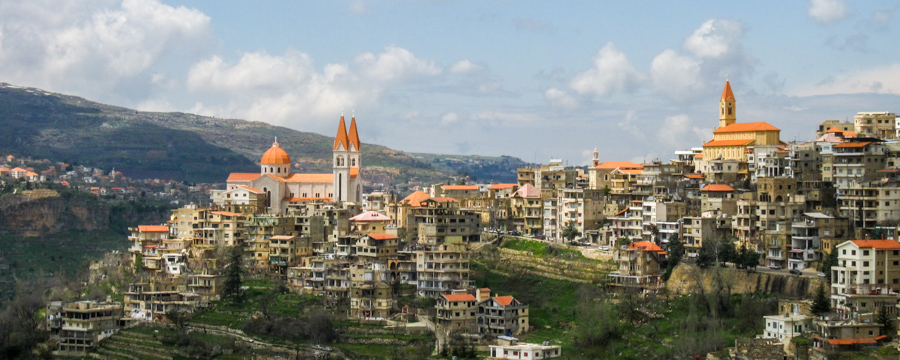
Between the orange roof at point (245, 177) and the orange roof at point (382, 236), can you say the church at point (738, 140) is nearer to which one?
the orange roof at point (382, 236)

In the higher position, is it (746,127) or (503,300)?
(746,127)

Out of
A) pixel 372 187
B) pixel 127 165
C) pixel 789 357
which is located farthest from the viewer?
pixel 127 165

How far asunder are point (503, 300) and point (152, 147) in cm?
12778

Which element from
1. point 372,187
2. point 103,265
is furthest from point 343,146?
point 372,187

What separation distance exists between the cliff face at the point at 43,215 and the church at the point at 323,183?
29.6 meters

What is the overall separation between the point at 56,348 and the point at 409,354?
2253 cm

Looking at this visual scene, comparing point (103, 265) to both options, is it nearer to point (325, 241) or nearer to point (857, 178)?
point (325, 241)

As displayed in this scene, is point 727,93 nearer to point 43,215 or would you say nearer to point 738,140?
point 738,140

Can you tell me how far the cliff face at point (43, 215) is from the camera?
104 m

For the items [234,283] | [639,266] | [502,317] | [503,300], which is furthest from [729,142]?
[234,283]

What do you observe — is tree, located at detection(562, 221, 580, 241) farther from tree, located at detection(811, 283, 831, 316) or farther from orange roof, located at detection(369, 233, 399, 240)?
tree, located at detection(811, 283, 831, 316)

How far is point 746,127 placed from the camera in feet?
232

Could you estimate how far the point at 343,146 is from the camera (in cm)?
8156

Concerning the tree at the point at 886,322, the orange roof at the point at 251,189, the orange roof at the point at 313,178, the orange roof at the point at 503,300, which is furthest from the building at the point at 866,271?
the orange roof at the point at 251,189
